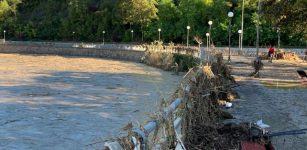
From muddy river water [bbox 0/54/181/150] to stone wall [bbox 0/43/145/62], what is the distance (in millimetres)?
17706

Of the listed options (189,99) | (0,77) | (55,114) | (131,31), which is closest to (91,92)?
(55,114)

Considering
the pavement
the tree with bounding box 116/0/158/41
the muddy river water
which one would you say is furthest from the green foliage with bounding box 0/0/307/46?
the pavement

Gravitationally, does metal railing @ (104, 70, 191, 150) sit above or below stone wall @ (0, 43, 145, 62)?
above

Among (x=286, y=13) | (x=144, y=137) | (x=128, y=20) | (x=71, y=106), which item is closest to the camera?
(x=144, y=137)

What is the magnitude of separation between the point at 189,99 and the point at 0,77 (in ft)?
85.2

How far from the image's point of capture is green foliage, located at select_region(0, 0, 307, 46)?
63.5m

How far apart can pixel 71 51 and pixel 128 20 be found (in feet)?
35.9

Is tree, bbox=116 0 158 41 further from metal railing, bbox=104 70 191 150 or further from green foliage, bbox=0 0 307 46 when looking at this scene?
metal railing, bbox=104 70 191 150

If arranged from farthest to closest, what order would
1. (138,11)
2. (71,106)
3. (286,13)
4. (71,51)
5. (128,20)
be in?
1. (128,20)
2. (138,11)
3. (71,51)
4. (286,13)
5. (71,106)

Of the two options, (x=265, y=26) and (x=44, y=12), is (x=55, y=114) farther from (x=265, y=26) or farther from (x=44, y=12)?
(x=44, y=12)

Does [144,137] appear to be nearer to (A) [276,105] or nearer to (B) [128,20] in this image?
(A) [276,105]

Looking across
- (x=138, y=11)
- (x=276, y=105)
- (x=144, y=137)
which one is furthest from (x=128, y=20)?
(x=144, y=137)

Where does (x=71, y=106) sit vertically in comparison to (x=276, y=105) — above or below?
below

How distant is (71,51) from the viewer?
64.3 m
